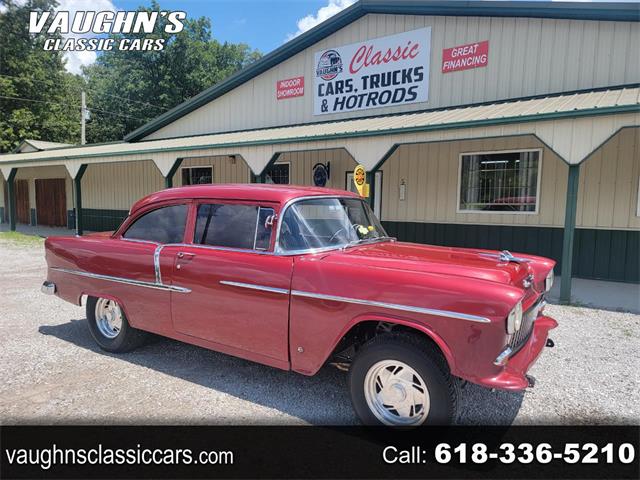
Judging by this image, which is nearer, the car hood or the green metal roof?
the car hood

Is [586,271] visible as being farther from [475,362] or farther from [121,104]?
[121,104]

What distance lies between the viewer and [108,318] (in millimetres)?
4625

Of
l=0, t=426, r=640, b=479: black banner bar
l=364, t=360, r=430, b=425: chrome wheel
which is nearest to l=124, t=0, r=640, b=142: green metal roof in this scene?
l=0, t=426, r=640, b=479: black banner bar

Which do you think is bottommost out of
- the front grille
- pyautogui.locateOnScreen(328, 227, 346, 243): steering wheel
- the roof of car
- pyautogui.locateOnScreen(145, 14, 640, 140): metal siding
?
the front grille

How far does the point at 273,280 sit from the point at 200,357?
174cm

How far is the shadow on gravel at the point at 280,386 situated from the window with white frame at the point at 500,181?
22.0 feet

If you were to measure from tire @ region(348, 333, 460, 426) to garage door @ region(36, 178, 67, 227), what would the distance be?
1959 cm

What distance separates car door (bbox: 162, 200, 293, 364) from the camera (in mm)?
3309

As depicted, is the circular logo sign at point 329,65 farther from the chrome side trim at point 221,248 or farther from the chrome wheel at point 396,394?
the chrome wheel at point 396,394

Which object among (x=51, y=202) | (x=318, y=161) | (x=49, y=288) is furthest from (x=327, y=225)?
(x=51, y=202)

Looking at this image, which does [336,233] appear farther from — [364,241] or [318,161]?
[318,161]

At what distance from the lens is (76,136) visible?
33406mm

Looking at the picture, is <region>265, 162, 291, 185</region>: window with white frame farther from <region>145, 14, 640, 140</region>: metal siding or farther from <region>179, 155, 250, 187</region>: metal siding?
<region>145, 14, 640, 140</region>: metal siding

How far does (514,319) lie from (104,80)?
41832mm
